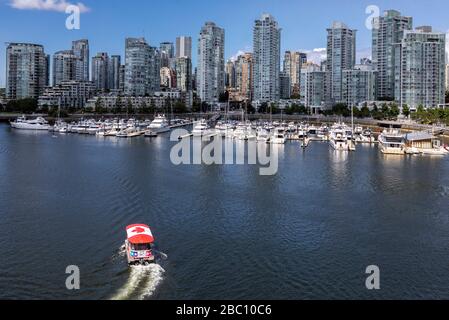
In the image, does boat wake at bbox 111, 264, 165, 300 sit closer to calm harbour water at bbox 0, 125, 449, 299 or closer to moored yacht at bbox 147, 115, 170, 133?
calm harbour water at bbox 0, 125, 449, 299

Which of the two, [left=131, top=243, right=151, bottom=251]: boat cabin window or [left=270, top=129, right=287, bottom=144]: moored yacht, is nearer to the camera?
[left=131, top=243, right=151, bottom=251]: boat cabin window

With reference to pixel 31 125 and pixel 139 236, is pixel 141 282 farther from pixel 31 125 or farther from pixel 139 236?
pixel 31 125

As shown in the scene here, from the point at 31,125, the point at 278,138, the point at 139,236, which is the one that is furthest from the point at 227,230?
the point at 31,125

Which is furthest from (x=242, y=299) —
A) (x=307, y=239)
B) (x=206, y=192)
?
(x=206, y=192)

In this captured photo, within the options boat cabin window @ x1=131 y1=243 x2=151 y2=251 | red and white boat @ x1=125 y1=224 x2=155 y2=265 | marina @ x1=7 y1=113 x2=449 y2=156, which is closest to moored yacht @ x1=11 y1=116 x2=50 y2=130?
marina @ x1=7 y1=113 x2=449 y2=156
